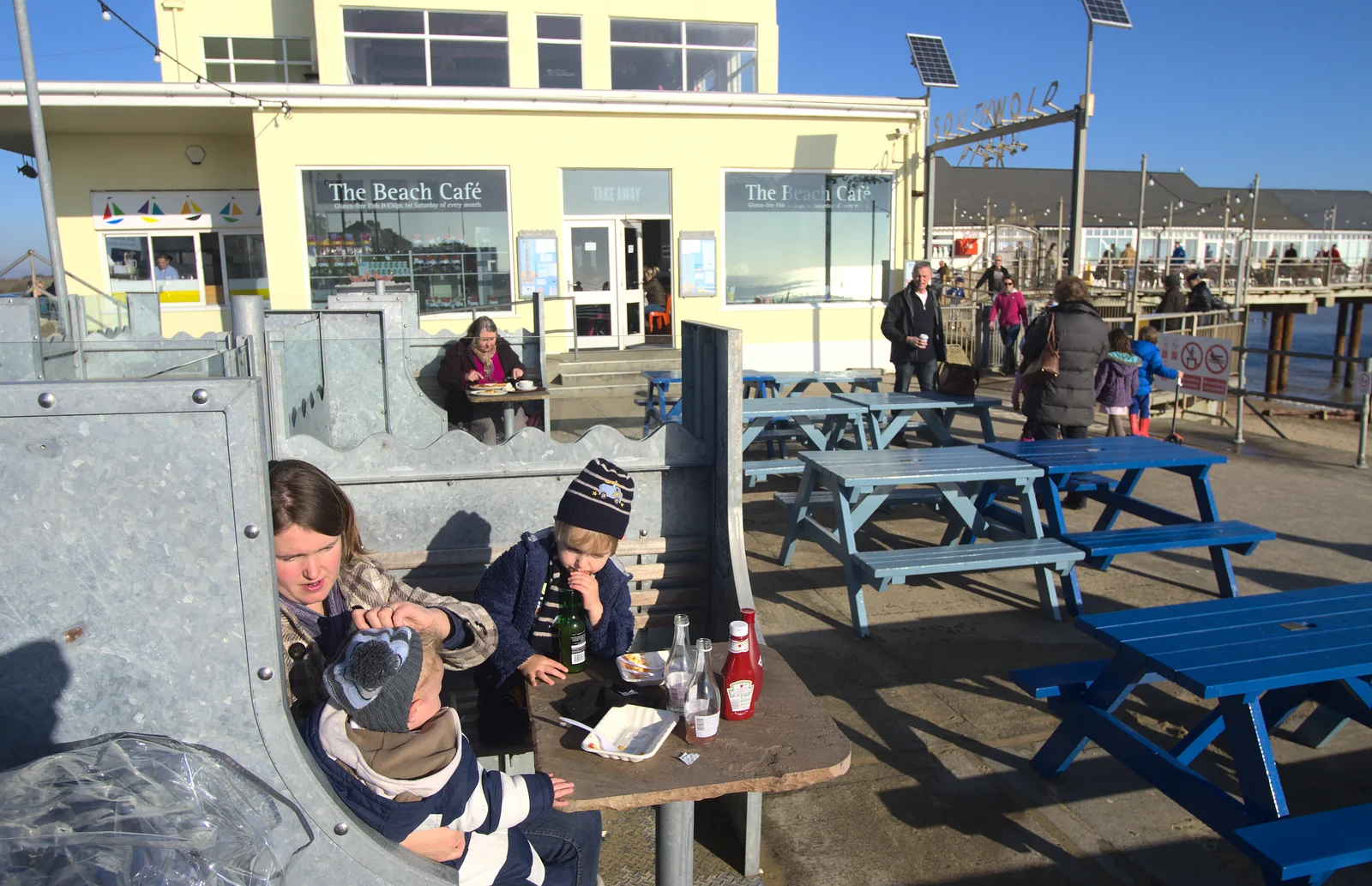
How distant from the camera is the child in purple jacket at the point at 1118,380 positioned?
8.23m

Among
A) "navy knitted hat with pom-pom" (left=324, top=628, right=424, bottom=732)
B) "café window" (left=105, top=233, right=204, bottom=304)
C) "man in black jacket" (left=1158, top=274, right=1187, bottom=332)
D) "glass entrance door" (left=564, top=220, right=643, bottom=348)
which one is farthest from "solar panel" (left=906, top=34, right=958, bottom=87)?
"navy knitted hat with pom-pom" (left=324, top=628, right=424, bottom=732)

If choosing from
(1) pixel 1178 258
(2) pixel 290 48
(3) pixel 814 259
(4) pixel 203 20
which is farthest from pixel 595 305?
(1) pixel 1178 258

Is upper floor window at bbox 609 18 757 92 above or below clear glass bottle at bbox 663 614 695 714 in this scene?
above

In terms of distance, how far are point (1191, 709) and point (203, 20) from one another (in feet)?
64.5

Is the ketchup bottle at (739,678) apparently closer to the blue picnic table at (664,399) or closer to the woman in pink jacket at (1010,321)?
the blue picnic table at (664,399)

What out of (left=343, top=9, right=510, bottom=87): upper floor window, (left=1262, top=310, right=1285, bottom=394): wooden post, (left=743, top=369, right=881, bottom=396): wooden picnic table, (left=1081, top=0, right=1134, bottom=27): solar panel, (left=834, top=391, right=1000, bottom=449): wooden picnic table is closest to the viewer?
(left=834, top=391, right=1000, bottom=449): wooden picnic table

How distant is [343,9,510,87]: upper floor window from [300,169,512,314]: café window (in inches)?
97.1

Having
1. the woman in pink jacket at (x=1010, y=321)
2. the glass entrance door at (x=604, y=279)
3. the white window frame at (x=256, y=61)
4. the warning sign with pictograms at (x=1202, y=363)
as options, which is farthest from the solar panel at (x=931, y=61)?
the white window frame at (x=256, y=61)

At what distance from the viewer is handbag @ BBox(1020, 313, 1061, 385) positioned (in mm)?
7035

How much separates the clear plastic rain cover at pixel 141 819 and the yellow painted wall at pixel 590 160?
13.7 m

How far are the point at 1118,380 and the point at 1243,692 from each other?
6217 millimetres

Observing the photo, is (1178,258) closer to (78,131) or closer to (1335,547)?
(1335,547)

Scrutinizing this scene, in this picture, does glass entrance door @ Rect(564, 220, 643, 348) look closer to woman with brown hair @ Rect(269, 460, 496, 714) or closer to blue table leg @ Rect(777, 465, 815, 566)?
blue table leg @ Rect(777, 465, 815, 566)

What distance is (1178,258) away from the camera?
33.9m
